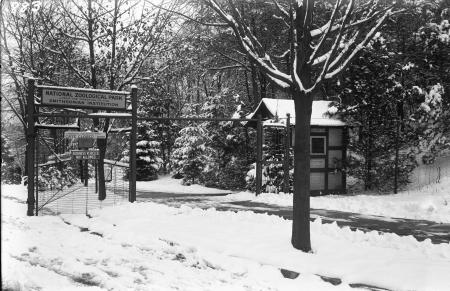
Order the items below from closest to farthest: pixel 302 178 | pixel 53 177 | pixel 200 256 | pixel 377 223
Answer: pixel 200 256, pixel 302 178, pixel 377 223, pixel 53 177

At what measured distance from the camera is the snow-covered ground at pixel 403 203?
13234 mm

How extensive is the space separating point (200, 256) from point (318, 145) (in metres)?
12.9

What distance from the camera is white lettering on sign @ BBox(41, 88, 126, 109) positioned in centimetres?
1148

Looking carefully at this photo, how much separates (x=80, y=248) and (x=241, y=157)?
711 inches

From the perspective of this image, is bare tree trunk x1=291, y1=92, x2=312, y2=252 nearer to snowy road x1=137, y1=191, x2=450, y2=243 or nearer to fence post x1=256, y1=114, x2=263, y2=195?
snowy road x1=137, y1=191, x2=450, y2=243

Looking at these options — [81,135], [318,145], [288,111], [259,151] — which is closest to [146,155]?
[288,111]

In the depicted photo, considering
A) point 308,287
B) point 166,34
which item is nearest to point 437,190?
point 166,34

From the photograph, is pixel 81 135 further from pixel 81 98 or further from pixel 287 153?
pixel 287 153

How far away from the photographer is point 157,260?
23.0 feet

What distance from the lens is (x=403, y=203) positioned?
14.6m

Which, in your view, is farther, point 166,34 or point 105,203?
point 166,34

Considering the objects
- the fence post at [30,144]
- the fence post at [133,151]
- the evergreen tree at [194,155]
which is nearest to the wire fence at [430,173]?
the fence post at [133,151]

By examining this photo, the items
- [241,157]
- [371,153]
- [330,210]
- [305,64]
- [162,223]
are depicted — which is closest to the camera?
[305,64]

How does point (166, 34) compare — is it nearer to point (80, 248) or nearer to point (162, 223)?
point (162, 223)
